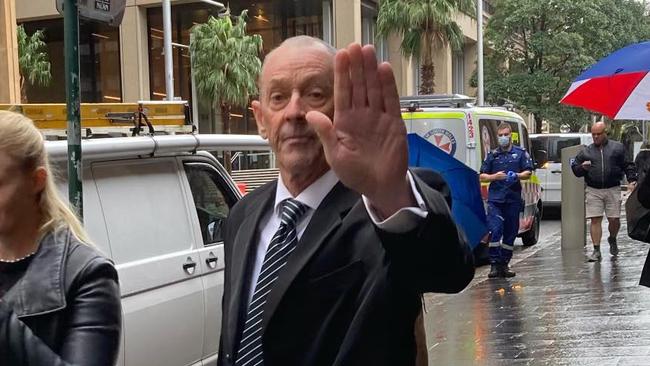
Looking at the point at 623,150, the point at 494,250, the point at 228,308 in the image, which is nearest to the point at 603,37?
the point at 623,150

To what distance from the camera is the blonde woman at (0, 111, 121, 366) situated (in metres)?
1.77

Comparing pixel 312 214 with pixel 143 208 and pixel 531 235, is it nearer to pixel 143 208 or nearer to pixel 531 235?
pixel 143 208

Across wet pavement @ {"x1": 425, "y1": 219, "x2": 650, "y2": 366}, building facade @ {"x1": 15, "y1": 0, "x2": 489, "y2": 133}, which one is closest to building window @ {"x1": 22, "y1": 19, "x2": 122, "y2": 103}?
building facade @ {"x1": 15, "y1": 0, "x2": 489, "y2": 133}

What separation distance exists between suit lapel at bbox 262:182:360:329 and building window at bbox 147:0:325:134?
32.2 metres

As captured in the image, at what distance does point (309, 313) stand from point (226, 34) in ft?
85.4

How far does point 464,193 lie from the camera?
15.6ft

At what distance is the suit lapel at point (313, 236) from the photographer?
1.78 m

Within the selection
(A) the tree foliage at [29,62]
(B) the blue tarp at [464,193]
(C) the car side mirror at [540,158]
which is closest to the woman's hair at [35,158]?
(B) the blue tarp at [464,193]

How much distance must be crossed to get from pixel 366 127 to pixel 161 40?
117 feet

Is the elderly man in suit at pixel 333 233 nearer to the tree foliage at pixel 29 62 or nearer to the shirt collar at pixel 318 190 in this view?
the shirt collar at pixel 318 190

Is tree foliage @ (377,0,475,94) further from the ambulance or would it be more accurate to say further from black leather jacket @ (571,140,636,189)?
black leather jacket @ (571,140,636,189)

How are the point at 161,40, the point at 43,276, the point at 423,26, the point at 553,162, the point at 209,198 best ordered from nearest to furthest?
the point at 43,276
the point at 209,198
the point at 553,162
the point at 423,26
the point at 161,40

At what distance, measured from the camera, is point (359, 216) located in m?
1.80

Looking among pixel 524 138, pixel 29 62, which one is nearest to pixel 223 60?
pixel 29 62
